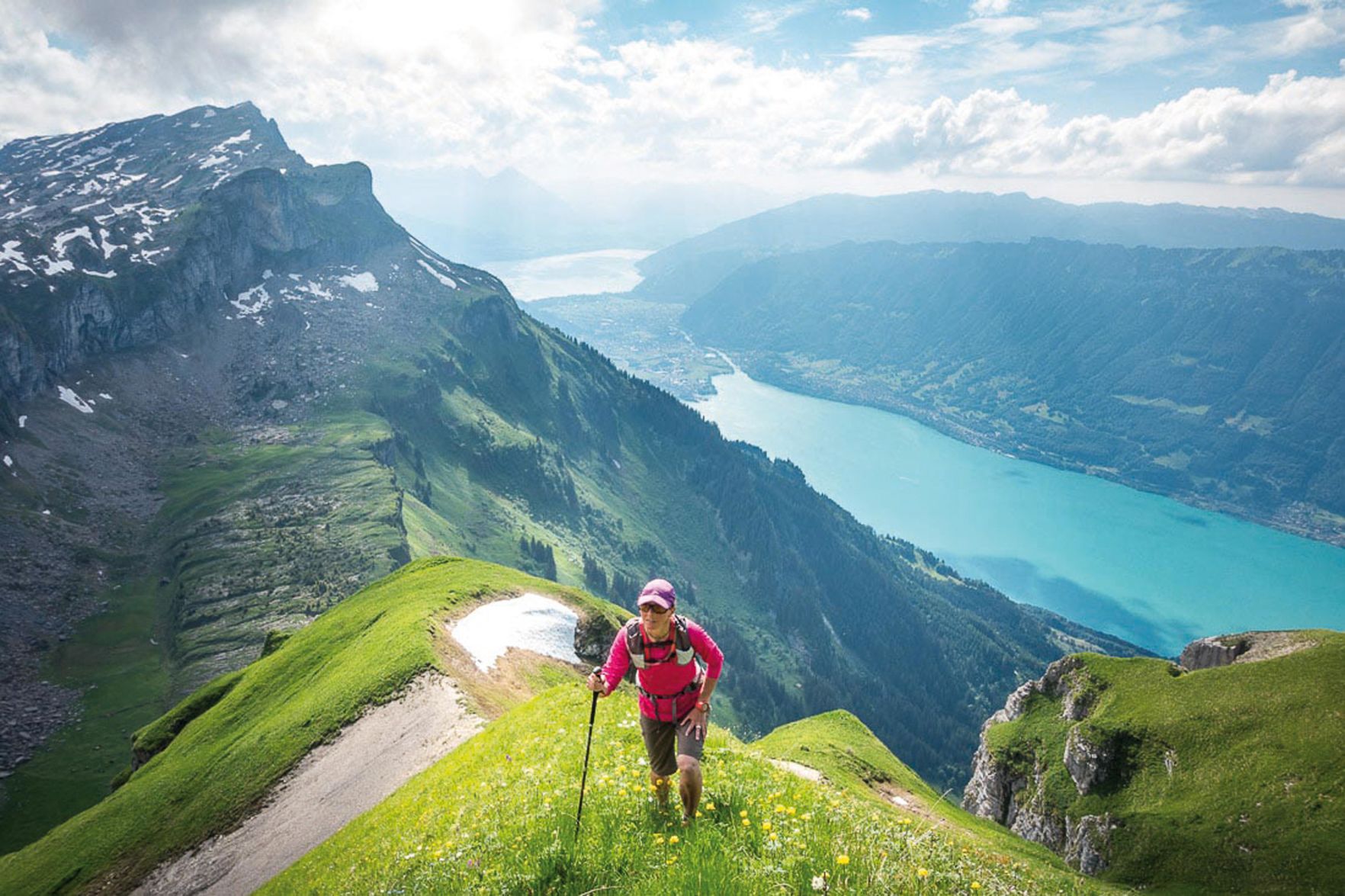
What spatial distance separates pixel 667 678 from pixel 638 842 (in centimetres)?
242

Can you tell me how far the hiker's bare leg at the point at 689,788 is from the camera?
396 inches

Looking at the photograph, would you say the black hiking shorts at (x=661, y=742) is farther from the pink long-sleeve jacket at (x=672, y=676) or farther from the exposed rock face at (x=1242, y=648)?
the exposed rock face at (x=1242, y=648)

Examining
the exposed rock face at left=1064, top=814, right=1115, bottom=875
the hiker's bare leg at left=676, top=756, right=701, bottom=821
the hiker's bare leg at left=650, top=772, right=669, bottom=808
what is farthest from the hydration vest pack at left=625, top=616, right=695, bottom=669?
the exposed rock face at left=1064, top=814, right=1115, bottom=875

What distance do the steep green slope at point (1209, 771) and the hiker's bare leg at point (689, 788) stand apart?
40.6 metres

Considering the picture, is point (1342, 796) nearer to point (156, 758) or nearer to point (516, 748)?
point (516, 748)

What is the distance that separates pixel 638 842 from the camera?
9508mm

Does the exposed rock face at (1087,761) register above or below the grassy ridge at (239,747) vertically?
below

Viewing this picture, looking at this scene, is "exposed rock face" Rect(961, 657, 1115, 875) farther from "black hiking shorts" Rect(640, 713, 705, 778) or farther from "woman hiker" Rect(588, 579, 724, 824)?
"woman hiker" Rect(588, 579, 724, 824)

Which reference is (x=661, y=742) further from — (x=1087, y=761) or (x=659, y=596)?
(x=1087, y=761)

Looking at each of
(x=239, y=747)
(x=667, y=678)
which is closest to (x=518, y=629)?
(x=239, y=747)

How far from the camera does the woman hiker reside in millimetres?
10836

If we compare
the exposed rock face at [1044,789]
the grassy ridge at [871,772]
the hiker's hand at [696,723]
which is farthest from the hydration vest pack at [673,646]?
the exposed rock face at [1044,789]

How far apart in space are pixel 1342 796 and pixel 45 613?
192 metres

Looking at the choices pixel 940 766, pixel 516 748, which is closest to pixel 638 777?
pixel 516 748
